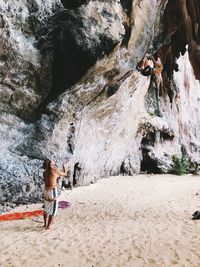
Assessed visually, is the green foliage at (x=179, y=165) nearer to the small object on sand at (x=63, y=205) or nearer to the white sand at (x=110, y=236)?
the white sand at (x=110, y=236)

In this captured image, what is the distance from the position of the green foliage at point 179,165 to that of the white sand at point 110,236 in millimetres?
8793

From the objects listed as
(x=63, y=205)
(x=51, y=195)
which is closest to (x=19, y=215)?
(x=63, y=205)

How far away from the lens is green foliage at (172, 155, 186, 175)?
68.2ft

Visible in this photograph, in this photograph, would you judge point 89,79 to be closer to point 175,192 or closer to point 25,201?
point 25,201

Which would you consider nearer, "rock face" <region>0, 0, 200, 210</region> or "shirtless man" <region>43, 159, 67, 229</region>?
"shirtless man" <region>43, 159, 67, 229</region>

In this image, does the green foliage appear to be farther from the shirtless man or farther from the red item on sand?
the shirtless man

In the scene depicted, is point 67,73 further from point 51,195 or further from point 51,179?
point 51,195

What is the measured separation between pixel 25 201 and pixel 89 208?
7.82ft

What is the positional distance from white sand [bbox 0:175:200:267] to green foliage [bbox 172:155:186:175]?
8.79 m

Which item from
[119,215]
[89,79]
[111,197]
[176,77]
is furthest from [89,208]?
[176,77]

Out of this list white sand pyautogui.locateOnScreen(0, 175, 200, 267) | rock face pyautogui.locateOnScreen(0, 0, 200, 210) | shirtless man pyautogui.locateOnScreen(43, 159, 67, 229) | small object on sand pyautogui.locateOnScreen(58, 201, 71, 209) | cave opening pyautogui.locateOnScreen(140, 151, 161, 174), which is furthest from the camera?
cave opening pyautogui.locateOnScreen(140, 151, 161, 174)

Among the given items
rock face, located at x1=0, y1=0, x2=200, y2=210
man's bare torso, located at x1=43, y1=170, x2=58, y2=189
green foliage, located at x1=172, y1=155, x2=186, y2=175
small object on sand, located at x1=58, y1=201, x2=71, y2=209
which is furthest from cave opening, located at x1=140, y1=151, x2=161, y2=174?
man's bare torso, located at x1=43, y1=170, x2=58, y2=189

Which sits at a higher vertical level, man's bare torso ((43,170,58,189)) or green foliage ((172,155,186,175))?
green foliage ((172,155,186,175))

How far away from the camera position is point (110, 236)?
7.21 meters
